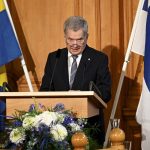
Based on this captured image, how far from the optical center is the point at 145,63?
399 centimetres

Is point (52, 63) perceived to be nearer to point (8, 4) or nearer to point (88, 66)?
point (88, 66)

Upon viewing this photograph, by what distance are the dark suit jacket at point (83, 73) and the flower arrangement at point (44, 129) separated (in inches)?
28.6

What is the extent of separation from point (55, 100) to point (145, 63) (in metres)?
1.34

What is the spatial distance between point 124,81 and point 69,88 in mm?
1178

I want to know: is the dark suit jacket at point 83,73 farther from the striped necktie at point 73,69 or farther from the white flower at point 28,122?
the white flower at point 28,122

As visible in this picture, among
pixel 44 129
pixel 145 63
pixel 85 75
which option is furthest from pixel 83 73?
pixel 44 129

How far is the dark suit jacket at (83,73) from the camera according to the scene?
11.5 ft

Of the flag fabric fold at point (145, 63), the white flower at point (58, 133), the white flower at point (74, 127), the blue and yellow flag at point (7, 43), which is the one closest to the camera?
the white flower at point (58, 133)

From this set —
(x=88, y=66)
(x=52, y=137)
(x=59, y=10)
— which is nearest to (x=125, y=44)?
(x=59, y=10)

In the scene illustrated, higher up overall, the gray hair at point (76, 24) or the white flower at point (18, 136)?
the gray hair at point (76, 24)

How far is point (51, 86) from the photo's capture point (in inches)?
145

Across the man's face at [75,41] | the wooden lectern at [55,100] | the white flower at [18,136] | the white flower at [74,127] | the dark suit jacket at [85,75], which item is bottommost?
the white flower at [18,136]

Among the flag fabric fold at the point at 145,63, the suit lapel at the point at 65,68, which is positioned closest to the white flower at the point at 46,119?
the suit lapel at the point at 65,68

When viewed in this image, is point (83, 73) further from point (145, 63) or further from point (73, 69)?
point (145, 63)
